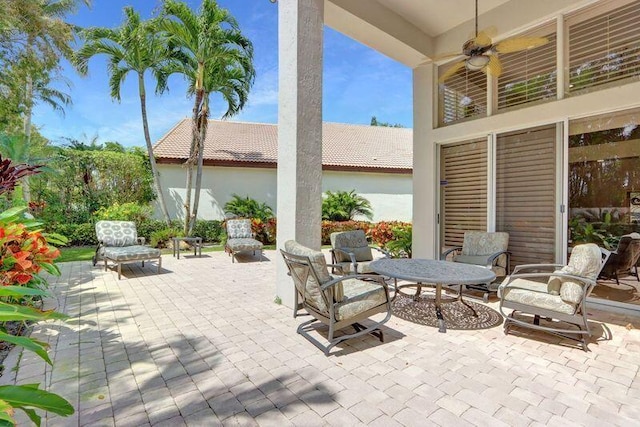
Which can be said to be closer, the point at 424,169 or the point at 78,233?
the point at 424,169

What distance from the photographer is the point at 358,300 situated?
3.66m

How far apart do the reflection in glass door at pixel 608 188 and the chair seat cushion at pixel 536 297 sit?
6.29ft

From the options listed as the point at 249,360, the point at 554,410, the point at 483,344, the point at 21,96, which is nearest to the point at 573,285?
the point at 483,344

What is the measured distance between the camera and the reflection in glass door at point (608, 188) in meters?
4.89

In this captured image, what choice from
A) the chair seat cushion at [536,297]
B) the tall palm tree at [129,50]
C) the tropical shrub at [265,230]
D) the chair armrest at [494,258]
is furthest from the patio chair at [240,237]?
the chair seat cushion at [536,297]

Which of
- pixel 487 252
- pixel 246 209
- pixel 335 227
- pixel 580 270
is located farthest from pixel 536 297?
pixel 246 209

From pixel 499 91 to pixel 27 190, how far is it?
15074mm

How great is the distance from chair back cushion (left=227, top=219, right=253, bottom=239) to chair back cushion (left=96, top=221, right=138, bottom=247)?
2746 mm

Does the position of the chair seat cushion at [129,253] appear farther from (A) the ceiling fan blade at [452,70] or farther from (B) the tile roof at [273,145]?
(A) the ceiling fan blade at [452,70]

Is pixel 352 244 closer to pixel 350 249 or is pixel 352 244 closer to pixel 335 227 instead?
pixel 350 249

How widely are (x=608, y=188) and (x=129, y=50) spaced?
13537 mm

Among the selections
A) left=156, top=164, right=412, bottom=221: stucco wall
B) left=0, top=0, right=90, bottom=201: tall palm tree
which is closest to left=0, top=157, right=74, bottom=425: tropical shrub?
left=0, top=0, right=90, bottom=201: tall palm tree

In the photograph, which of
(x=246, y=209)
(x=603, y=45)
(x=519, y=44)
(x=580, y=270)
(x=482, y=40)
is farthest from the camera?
(x=246, y=209)

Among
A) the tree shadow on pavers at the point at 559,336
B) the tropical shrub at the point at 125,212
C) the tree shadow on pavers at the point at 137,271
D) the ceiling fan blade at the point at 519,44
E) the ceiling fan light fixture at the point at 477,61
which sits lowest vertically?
the tree shadow on pavers at the point at 559,336
